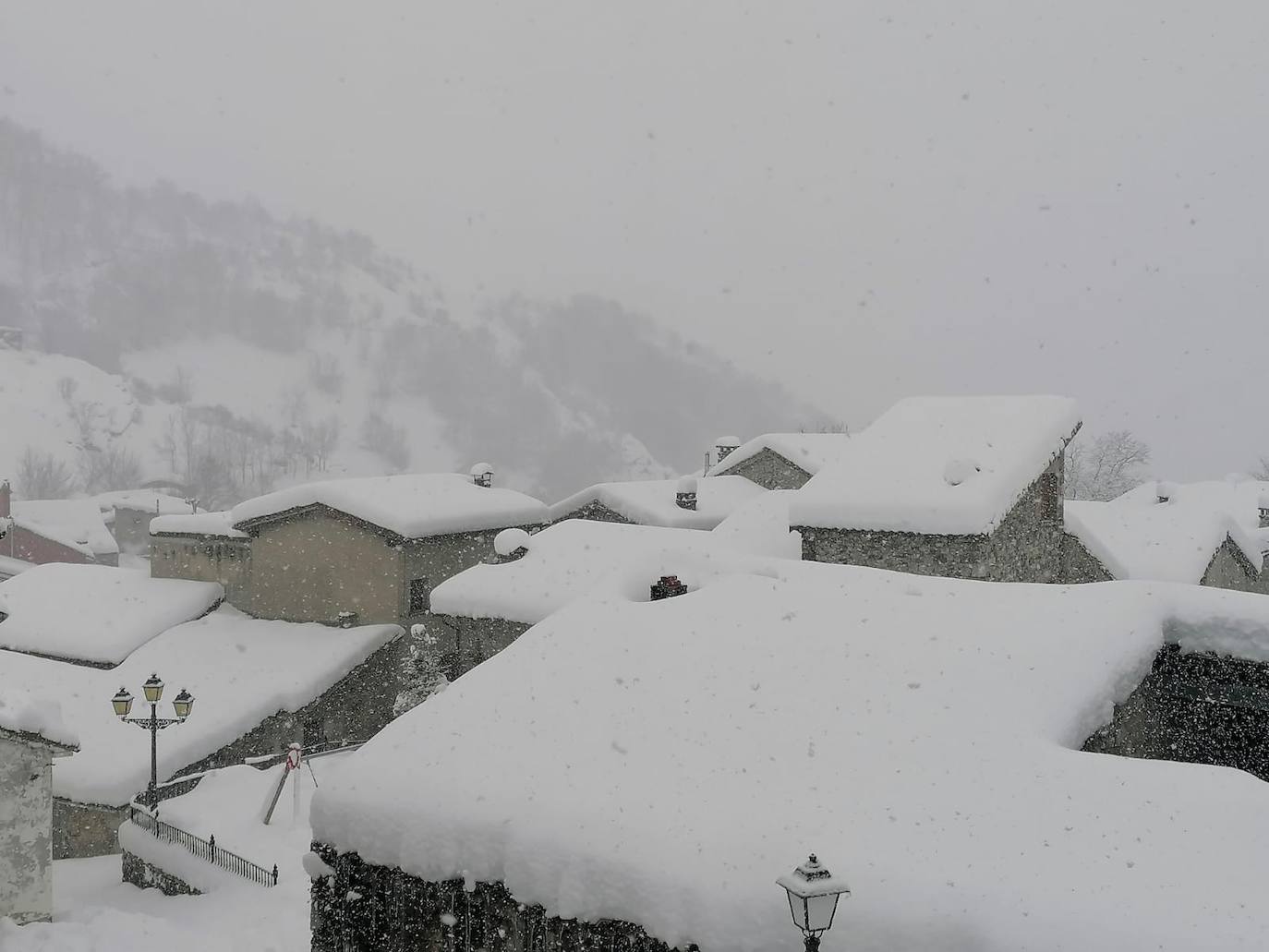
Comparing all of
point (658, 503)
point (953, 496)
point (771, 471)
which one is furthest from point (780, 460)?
point (953, 496)

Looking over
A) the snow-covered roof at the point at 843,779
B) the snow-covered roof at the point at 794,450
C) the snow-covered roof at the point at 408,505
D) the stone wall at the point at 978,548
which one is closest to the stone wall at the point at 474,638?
the stone wall at the point at 978,548

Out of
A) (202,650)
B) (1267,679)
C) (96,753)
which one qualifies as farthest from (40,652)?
(1267,679)

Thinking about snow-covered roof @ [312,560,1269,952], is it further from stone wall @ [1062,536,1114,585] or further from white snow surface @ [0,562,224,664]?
white snow surface @ [0,562,224,664]

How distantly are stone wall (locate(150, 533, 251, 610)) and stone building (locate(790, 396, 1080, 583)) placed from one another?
62.3ft

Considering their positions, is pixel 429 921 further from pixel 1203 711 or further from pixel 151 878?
pixel 151 878

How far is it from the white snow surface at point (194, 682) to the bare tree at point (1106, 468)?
48.5 m

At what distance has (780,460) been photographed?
A: 126 feet

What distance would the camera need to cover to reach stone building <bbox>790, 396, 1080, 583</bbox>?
1568 cm

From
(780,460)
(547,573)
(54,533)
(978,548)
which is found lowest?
(978,548)

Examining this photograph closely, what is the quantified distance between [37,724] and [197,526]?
55.7ft

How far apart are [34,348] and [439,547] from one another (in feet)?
480

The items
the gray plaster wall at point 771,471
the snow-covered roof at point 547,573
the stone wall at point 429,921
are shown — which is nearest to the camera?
the stone wall at point 429,921

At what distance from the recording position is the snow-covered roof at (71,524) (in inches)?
2158

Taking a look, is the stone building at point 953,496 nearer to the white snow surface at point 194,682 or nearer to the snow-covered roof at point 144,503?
the white snow surface at point 194,682
